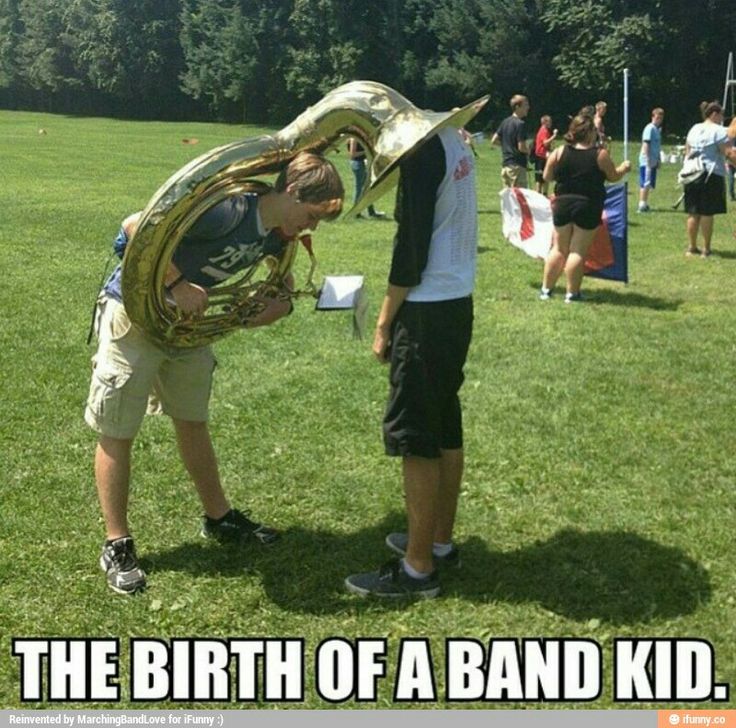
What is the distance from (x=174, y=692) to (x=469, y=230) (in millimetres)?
1968

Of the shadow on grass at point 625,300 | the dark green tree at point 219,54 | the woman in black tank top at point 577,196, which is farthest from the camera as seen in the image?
the dark green tree at point 219,54

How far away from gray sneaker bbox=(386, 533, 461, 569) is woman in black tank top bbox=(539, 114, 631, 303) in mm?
5232

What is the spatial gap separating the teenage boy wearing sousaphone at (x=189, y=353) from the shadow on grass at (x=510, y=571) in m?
0.19

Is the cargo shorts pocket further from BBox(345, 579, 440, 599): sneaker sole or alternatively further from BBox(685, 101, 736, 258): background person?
BBox(685, 101, 736, 258): background person

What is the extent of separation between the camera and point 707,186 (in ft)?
37.4

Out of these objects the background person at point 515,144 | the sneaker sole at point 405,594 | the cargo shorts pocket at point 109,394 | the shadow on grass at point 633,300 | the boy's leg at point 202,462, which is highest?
the background person at point 515,144

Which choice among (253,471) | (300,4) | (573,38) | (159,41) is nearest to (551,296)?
(253,471)

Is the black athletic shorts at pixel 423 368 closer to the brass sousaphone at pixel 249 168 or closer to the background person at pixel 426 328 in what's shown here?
the background person at pixel 426 328

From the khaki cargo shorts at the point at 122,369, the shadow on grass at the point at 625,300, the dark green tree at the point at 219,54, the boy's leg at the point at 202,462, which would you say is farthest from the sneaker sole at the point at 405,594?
the dark green tree at the point at 219,54

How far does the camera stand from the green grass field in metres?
3.79

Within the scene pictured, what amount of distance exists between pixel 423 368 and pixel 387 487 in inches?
57.3

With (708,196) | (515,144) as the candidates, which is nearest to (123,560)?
(708,196)

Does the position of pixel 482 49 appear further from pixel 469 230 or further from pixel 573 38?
pixel 469 230

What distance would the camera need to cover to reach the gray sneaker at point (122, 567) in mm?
3939
